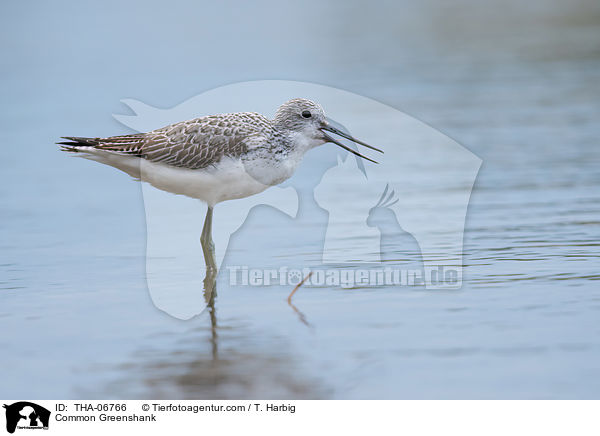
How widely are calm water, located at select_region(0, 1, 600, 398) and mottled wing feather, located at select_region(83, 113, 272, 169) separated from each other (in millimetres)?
1105

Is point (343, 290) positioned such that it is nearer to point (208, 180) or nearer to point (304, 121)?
point (208, 180)

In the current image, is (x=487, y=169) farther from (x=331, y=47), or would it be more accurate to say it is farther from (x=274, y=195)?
(x=331, y=47)

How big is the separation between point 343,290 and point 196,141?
1.95m

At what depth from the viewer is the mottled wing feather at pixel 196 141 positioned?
28.1ft

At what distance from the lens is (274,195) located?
10.3 meters

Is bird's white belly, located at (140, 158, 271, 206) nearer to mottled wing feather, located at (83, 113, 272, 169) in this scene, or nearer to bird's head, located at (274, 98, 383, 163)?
mottled wing feather, located at (83, 113, 272, 169)

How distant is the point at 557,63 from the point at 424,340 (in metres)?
15.1

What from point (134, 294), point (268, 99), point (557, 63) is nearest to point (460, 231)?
point (134, 294)

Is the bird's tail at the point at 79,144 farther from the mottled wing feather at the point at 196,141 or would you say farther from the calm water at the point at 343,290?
the calm water at the point at 343,290

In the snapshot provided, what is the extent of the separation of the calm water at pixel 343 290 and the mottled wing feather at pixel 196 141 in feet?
3.62

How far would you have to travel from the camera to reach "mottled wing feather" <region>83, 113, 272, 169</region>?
8.55 m
